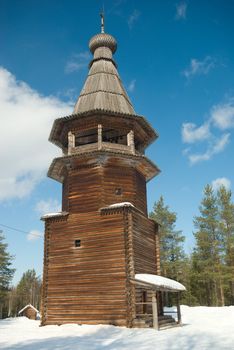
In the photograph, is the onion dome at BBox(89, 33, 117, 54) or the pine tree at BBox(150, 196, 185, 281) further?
the pine tree at BBox(150, 196, 185, 281)

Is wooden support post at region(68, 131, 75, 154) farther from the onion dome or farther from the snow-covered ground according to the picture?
the snow-covered ground

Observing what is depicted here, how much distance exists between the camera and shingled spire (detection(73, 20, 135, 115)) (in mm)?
23234

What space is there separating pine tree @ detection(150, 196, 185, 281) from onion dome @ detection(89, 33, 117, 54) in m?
25.2

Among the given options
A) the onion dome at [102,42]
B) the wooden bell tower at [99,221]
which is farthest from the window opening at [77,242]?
the onion dome at [102,42]

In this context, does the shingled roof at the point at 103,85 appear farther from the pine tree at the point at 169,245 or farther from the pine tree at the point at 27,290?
the pine tree at the point at 27,290

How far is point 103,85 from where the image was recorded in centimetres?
2472

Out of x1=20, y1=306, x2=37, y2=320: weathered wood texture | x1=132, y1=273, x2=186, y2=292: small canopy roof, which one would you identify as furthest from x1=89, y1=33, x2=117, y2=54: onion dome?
x1=20, y1=306, x2=37, y2=320: weathered wood texture

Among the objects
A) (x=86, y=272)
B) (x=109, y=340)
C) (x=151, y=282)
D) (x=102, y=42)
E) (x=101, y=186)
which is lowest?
(x=109, y=340)

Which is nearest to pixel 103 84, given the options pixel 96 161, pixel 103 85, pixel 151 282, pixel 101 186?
pixel 103 85

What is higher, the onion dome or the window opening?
the onion dome

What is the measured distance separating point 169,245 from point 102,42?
29.8m

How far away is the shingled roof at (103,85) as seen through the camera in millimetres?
23266

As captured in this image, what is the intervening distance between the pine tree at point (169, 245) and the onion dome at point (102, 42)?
25.2m

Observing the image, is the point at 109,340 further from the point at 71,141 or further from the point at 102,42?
the point at 102,42
